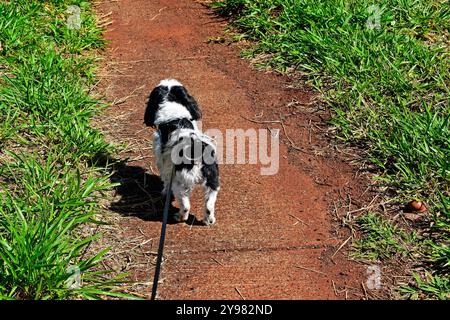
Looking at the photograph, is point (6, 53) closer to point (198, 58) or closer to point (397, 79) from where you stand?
point (198, 58)

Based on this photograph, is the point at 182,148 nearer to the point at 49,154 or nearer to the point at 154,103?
the point at 154,103

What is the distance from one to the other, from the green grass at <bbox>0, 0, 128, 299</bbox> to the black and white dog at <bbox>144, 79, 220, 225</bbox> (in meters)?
0.70

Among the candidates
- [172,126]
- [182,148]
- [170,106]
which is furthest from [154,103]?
[182,148]

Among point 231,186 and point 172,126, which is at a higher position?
point 172,126

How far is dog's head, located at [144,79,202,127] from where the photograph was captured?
589cm

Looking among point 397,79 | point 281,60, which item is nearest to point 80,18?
point 281,60

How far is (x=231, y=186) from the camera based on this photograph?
6.25 metres

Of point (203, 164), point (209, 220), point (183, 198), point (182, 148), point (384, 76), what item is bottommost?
point (209, 220)

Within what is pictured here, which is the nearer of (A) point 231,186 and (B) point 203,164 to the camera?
(B) point 203,164

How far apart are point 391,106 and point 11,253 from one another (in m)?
4.10

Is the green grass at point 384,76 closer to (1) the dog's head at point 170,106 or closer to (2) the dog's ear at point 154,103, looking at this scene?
(1) the dog's head at point 170,106

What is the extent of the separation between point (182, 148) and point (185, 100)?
27.0 inches

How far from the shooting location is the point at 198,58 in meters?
8.27

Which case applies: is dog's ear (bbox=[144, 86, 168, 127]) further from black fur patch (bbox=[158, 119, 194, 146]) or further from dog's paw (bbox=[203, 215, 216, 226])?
dog's paw (bbox=[203, 215, 216, 226])
